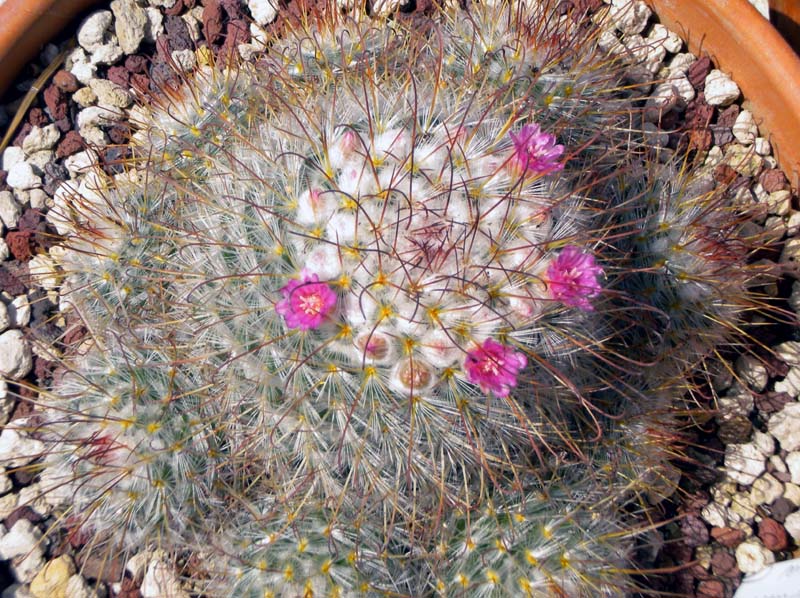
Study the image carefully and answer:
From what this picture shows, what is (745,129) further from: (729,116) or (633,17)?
(633,17)

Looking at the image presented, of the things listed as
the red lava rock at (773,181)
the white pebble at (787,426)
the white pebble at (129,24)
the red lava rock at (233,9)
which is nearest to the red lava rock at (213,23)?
the red lava rock at (233,9)

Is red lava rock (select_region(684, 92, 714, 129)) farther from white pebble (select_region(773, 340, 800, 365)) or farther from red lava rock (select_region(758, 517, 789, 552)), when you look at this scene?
red lava rock (select_region(758, 517, 789, 552))

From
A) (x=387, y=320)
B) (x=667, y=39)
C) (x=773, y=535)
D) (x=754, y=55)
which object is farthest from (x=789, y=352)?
(x=387, y=320)

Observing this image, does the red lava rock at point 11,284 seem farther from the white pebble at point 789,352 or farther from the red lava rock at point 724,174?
the white pebble at point 789,352

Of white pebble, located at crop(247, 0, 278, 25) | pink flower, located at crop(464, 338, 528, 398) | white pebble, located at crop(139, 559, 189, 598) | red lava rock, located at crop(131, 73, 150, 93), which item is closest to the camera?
pink flower, located at crop(464, 338, 528, 398)

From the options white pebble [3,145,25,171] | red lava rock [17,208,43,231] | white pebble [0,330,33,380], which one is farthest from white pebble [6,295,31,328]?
white pebble [3,145,25,171]

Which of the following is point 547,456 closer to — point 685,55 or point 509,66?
point 509,66
